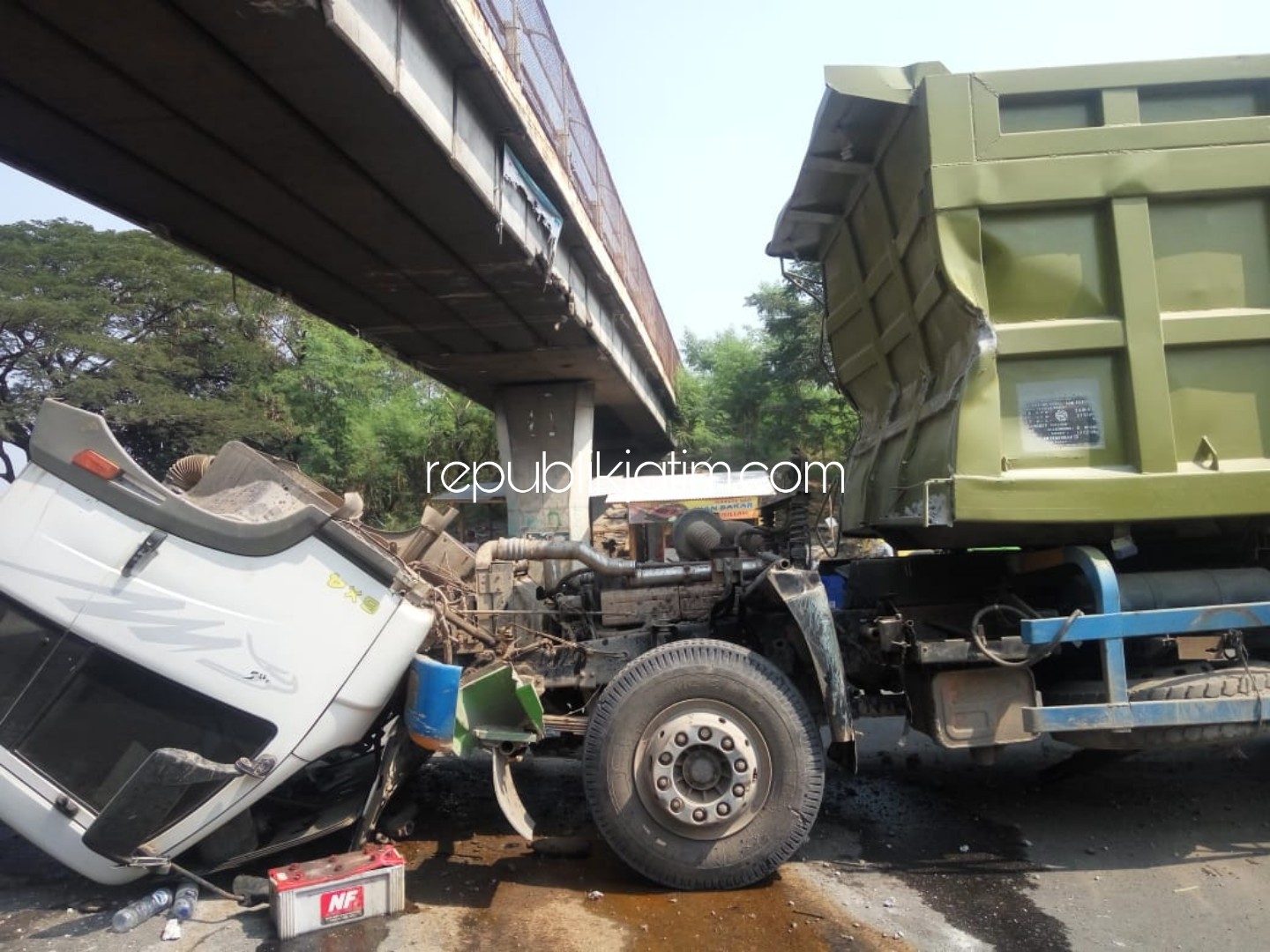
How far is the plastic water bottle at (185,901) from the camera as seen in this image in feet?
11.2

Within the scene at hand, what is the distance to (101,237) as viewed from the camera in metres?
26.8

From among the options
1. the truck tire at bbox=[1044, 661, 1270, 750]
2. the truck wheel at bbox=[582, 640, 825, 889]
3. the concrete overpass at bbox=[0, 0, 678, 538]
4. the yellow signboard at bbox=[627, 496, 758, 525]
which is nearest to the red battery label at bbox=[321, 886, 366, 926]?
the truck wheel at bbox=[582, 640, 825, 889]

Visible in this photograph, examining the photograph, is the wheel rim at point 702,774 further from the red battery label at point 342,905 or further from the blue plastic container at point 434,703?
the red battery label at point 342,905

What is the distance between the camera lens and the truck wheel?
363cm

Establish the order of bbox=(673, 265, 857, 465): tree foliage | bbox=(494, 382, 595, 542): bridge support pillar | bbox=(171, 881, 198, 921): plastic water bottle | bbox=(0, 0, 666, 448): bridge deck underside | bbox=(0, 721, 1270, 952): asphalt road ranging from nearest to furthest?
bbox=(0, 721, 1270, 952): asphalt road → bbox=(171, 881, 198, 921): plastic water bottle → bbox=(0, 0, 666, 448): bridge deck underside → bbox=(494, 382, 595, 542): bridge support pillar → bbox=(673, 265, 857, 465): tree foliage

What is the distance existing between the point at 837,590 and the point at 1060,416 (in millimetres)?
1772

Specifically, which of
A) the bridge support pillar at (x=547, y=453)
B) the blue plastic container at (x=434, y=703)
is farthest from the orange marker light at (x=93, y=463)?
the bridge support pillar at (x=547, y=453)

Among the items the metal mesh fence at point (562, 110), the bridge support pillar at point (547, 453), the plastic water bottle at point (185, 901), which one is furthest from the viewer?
the bridge support pillar at point (547, 453)

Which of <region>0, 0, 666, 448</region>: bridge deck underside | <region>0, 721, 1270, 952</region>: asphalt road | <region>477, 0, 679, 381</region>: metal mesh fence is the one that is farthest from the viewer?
<region>477, 0, 679, 381</region>: metal mesh fence

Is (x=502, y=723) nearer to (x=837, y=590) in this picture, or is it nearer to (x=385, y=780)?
(x=385, y=780)

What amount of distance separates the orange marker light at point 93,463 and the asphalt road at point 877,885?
1.81 meters

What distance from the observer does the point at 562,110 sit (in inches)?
412

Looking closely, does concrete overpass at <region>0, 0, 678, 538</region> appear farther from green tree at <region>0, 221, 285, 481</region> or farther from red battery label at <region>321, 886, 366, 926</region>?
green tree at <region>0, 221, 285, 481</region>

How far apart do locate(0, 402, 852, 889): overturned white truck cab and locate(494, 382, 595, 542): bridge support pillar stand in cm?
1550
